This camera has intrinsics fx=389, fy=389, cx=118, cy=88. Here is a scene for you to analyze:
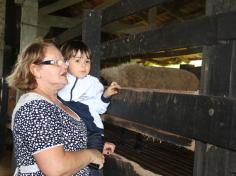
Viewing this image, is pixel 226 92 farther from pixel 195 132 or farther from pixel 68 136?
pixel 68 136

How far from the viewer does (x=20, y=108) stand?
180 centimetres

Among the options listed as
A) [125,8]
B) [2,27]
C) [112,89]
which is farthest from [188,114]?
[2,27]

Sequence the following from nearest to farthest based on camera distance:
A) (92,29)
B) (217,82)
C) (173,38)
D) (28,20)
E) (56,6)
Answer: (217,82)
(173,38)
(92,29)
(28,20)
(56,6)

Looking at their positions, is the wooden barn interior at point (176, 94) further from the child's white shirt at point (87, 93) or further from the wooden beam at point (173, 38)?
the child's white shirt at point (87, 93)

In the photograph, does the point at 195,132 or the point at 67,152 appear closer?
the point at 195,132

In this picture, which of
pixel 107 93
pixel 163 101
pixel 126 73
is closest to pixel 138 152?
pixel 126 73

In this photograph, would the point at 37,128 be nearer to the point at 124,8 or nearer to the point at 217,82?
the point at 217,82

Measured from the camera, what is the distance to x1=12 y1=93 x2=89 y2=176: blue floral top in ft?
5.72

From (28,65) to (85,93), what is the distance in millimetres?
712

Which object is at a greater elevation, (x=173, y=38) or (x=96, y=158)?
(x=173, y=38)

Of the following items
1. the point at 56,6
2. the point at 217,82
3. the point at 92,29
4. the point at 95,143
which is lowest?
the point at 95,143

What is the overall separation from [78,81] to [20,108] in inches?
32.3

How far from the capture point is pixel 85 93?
2598 millimetres

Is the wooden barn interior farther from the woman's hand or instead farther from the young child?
the woman's hand
